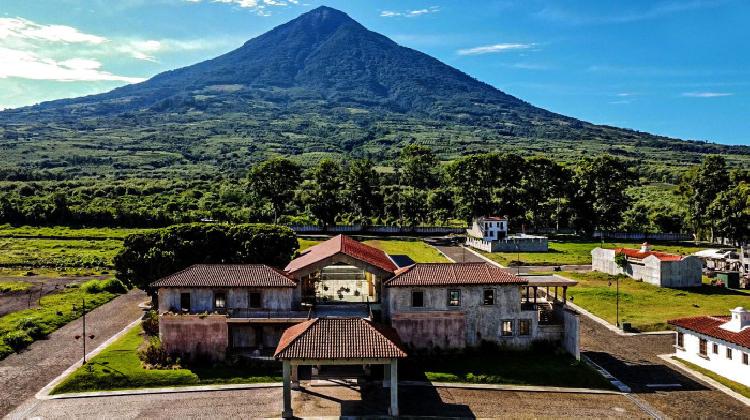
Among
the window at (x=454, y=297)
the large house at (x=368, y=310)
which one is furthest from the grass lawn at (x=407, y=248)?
the window at (x=454, y=297)

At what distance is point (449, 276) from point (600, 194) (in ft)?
235

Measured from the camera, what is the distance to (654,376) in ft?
112

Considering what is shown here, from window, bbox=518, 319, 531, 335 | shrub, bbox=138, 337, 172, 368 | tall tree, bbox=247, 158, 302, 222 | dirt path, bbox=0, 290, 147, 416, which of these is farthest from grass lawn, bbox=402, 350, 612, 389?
tall tree, bbox=247, 158, 302, 222

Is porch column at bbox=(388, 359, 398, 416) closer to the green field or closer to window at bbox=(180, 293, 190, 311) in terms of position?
window at bbox=(180, 293, 190, 311)

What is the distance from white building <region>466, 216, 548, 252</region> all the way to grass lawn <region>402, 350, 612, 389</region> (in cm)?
4741

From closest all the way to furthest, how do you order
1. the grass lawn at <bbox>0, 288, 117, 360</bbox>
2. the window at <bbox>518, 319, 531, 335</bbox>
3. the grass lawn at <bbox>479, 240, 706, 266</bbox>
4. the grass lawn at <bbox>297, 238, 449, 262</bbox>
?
the window at <bbox>518, 319, 531, 335</bbox>, the grass lawn at <bbox>0, 288, 117, 360</bbox>, the grass lawn at <bbox>479, 240, 706, 266</bbox>, the grass lawn at <bbox>297, 238, 449, 262</bbox>

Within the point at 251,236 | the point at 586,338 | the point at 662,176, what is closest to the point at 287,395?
the point at 586,338

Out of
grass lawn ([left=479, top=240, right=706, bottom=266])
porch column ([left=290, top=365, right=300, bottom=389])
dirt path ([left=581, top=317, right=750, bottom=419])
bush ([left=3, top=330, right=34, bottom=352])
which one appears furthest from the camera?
grass lawn ([left=479, top=240, right=706, bottom=266])

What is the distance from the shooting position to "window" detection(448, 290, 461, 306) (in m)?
36.9

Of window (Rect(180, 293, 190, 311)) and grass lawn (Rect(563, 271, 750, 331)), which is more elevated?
window (Rect(180, 293, 190, 311))

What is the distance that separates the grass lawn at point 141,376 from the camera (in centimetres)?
3219

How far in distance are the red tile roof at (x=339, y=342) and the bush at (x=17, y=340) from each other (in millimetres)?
20614

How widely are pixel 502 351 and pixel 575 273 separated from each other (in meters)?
32.6

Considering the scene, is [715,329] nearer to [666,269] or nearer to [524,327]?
[524,327]
